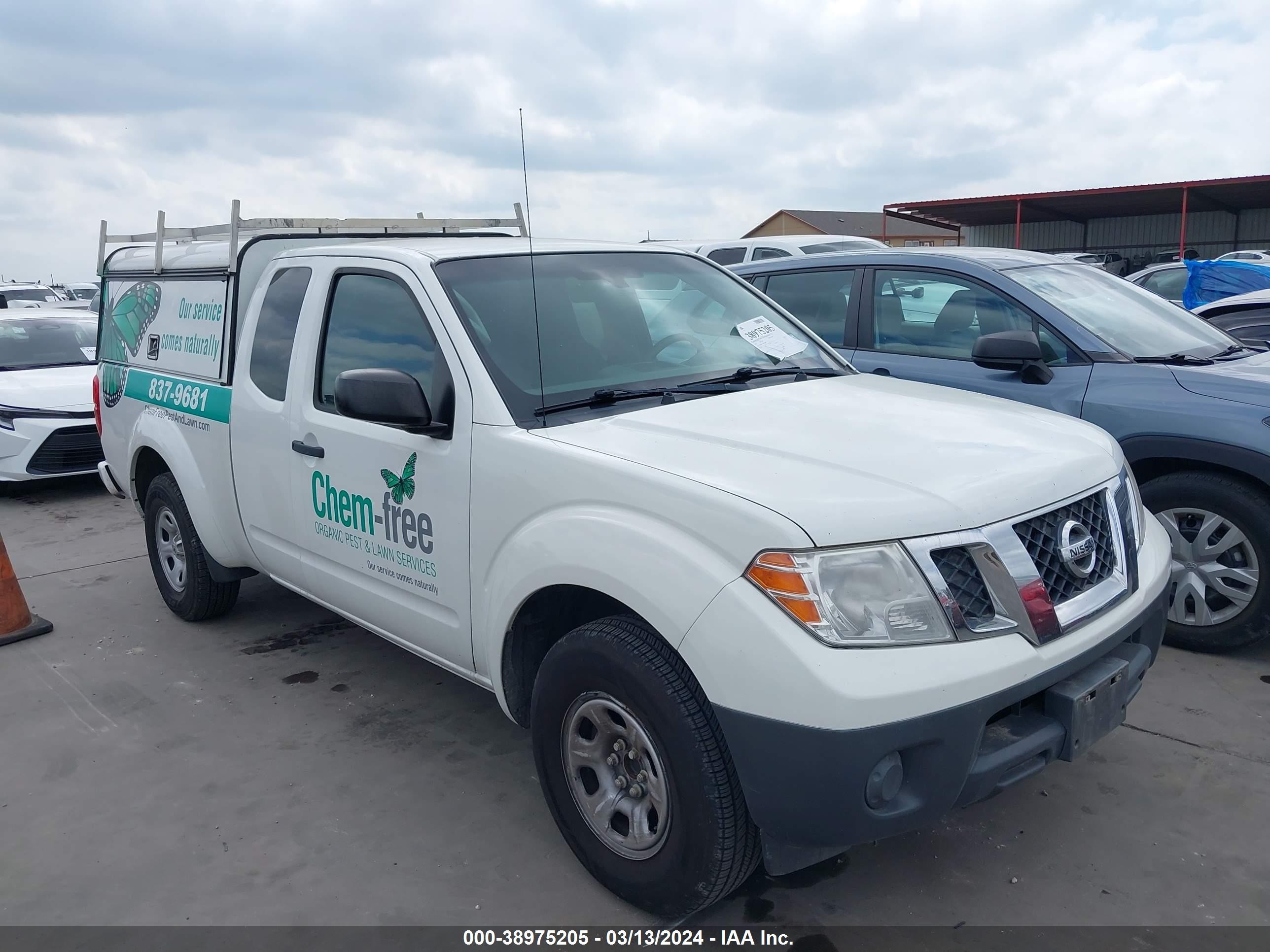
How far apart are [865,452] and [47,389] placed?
8412mm

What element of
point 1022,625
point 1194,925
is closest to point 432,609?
point 1022,625

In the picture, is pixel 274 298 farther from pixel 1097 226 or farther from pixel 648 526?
pixel 1097 226

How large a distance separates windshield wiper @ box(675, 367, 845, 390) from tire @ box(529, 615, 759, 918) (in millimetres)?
1056

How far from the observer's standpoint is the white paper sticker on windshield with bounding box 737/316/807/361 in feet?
12.3

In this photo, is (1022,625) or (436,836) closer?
(1022,625)

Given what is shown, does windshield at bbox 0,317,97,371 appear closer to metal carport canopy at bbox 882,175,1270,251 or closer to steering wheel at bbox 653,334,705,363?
steering wheel at bbox 653,334,705,363

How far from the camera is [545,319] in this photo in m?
3.39

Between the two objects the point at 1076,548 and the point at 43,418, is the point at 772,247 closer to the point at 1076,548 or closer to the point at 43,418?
the point at 43,418

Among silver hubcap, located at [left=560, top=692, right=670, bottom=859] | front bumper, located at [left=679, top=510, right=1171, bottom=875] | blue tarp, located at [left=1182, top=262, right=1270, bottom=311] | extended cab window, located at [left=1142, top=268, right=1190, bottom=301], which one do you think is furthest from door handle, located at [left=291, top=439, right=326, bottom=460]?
extended cab window, located at [left=1142, top=268, right=1190, bottom=301]

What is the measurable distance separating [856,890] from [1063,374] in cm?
278

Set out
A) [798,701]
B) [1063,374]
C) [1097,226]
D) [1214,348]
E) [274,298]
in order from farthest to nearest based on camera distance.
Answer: [1097,226] → [1214,348] → [1063,374] → [274,298] → [798,701]

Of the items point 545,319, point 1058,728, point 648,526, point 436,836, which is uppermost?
point 545,319

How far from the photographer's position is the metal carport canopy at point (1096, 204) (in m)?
27.4

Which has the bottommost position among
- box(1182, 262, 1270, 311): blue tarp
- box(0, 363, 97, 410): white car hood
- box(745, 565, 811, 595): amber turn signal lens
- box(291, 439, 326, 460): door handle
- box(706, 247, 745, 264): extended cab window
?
Answer: box(0, 363, 97, 410): white car hood
